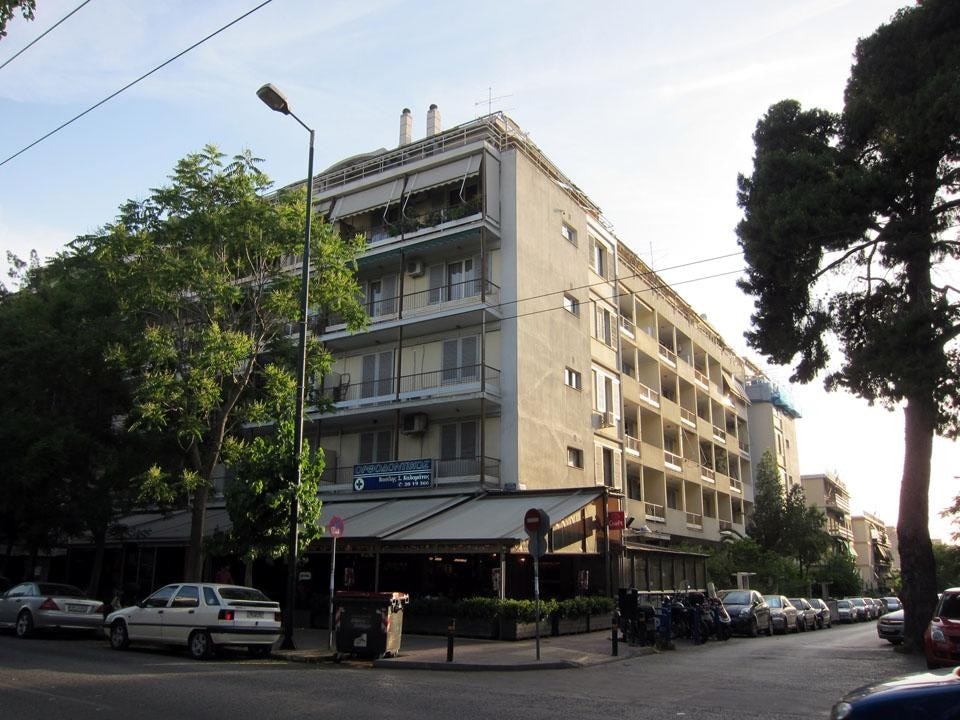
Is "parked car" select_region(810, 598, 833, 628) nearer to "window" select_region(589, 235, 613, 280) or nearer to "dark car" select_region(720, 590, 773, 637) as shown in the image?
"dark car" select_region(720, 590, 773, 637)

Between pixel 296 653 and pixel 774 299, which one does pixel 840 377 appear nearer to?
pixel 774 299

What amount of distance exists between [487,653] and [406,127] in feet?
80.9

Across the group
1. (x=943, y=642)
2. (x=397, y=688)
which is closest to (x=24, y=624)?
(x=397, y=688)

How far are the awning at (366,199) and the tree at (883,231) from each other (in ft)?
45.2

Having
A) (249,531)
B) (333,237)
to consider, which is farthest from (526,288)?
(249,531)

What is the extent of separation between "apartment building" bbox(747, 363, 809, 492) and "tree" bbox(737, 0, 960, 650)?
39400 mm

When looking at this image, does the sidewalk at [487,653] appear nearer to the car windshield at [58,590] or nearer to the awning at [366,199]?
the car windshield at [58,590]

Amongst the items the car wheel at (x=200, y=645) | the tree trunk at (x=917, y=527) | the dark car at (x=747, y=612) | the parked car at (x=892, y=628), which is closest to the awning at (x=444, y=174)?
the tree trunk at (x=917, y=527)

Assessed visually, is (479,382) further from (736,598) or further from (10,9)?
(10,9)

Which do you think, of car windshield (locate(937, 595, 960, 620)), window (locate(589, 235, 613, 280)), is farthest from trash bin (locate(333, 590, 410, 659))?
window (locate(589, 235, 613, 280))

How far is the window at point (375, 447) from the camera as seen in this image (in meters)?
29.2

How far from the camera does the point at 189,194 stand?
834 inches

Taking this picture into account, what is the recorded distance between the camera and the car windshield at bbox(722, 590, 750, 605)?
26781mm

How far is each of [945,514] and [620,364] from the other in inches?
759
